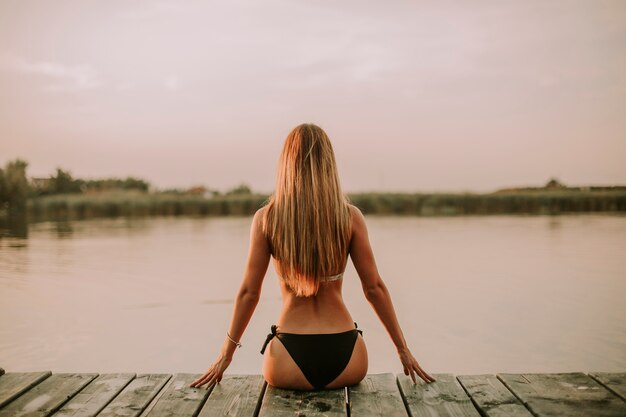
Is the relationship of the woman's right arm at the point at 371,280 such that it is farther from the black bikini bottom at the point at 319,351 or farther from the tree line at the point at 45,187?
the tree line at the point at 45,187

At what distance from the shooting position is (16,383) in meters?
2.87

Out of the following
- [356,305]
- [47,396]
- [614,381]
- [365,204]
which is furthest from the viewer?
[365,204]

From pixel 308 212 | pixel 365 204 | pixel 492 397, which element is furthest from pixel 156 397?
pixel 365 204

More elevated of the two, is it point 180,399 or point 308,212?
point 308,212

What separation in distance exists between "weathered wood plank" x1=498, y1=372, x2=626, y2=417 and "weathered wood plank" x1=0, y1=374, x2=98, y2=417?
2.09m

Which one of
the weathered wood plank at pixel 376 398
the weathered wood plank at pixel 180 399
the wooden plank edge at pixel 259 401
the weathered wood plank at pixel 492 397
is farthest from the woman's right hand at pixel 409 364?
the weathered wood plank at pixel 180 399

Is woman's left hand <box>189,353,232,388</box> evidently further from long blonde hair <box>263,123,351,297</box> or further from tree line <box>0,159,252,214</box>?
tree line <box>0,159,252,214</box>

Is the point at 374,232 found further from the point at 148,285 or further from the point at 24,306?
the point at 24,306

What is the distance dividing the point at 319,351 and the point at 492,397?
2.69 ft

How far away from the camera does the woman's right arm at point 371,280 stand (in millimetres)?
2607

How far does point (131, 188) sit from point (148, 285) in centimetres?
2129

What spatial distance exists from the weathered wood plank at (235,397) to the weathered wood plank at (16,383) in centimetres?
92

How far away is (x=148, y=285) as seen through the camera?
31.8ft

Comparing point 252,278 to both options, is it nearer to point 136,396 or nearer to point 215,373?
point 215,373
